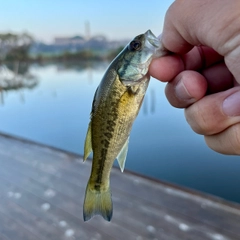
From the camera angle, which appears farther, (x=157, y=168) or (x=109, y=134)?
(x=157, y=168)

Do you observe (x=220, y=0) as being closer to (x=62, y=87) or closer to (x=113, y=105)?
(x=113, y=105)

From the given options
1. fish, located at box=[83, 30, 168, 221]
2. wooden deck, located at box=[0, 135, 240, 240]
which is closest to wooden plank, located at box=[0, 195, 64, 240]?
wooden deck, located at box=[0, 135, 240, 240]

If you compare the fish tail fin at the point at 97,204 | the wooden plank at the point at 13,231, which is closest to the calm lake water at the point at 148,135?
the wooden plank at the point at 13,231

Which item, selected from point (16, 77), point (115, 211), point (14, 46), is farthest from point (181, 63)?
point (14, 46)

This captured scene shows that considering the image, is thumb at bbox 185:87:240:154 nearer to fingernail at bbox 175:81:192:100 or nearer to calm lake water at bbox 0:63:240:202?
fingernail at bbox 175:81:192:100

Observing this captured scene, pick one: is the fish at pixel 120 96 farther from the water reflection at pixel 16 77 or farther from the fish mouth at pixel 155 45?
the water reflection at pixel 16 77

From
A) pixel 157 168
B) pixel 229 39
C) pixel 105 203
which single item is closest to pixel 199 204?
pixel 105 203
